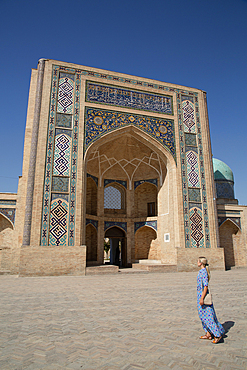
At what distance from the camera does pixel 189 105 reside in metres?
14.2

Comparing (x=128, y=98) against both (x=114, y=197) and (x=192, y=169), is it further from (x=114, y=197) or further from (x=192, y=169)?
(x=114, y=197)

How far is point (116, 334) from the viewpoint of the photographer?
123 inches

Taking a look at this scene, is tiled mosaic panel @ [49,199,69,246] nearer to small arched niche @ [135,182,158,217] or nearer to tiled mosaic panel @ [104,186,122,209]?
tiled mosaic panel @ [104,186,122,209]

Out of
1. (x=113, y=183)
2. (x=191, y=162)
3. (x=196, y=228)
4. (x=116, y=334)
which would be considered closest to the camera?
(x=116, y=334)

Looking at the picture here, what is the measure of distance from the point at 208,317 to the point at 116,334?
1.06 m

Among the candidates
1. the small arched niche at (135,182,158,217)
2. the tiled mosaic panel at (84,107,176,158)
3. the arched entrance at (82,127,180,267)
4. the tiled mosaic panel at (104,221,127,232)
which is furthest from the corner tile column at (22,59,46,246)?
the small arched niche at (135,182,158,217)

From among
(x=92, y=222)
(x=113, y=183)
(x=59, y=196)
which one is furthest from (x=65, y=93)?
(x=92, y=222)

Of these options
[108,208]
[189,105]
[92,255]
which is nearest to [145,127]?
[189,105]

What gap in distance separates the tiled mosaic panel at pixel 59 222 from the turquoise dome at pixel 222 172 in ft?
45.5

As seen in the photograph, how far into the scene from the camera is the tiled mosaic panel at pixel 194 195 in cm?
1284

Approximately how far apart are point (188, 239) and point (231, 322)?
8755mm

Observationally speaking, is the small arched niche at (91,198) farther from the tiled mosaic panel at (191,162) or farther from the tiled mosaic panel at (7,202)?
the tiled mosaic panel at (191,162)

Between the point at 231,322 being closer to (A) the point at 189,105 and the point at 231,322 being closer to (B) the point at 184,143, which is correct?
(B) the point at 184,143

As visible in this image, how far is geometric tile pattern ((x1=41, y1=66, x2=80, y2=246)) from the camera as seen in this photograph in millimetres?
10633
